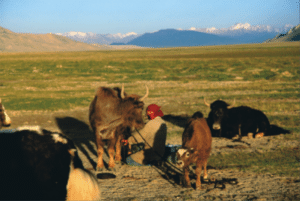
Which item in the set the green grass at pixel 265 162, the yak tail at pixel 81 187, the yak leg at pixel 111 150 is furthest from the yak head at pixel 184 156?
the yak tail at pixel 81 187

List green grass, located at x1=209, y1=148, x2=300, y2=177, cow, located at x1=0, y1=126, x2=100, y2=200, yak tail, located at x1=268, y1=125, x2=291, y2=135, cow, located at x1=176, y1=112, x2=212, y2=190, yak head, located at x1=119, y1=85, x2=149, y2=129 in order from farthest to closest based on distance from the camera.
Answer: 1. yak tail, located at x1=268, y1=125, x2=291, y2=135
2. yak head, located at x1=119, y1=85, x2=149, y2=129
3. green grass, located at x1=209, y1=148, x2=300, y2=177
4. cow, located at x1=176, y1=112, x2=212, y2=190
5. cow, located at x1=0, y1=126, x2=100, y2=200

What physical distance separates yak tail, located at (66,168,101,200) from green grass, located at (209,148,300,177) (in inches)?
198

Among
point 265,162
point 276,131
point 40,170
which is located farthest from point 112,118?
point 276,131

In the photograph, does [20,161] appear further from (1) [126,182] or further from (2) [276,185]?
(2) [276,185]

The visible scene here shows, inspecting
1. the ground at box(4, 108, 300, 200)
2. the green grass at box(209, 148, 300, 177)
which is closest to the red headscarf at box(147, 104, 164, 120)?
the ground at box(4, 108, 300, 200)

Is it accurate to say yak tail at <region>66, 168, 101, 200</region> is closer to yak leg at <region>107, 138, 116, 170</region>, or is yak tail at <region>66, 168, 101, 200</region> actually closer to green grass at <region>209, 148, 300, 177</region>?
yak leg at <region>107, 138, 116, 170</region>

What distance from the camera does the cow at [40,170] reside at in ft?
9.95

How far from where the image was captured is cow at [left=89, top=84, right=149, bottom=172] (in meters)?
7.55

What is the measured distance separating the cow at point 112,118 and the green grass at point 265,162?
241 centimetres

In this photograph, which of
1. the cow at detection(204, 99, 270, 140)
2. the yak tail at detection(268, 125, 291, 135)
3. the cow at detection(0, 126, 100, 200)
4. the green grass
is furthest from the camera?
the yak tail at detection(268, 125, 291, 135)

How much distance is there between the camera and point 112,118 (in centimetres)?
759

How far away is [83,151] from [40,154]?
20.7 ft

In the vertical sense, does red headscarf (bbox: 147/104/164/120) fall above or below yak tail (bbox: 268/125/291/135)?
above

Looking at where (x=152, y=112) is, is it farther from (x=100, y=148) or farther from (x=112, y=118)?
(x=100, y=148)
